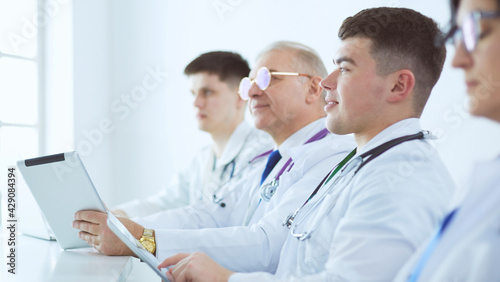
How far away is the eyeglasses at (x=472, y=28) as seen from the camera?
35.1 inches

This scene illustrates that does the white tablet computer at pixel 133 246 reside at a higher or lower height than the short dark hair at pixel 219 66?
lower

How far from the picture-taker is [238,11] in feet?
13.4

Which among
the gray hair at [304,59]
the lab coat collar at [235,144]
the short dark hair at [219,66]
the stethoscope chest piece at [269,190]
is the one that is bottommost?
the stethoscope chest piece at [269,190]

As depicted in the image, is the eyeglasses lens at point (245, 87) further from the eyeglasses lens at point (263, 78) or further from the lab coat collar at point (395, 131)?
the lab coat collar at point (395, 131)

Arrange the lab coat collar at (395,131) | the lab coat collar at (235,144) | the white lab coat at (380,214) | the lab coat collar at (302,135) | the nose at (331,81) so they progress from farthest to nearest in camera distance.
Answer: the lab coat collar at (235,144) → the lab coat collar at (302,135) → the nose at (331,81) → the lab coat collar at (395,131) → the white lab coat at (380,214)

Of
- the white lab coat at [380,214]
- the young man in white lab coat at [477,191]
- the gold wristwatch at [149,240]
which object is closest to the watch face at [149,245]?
the gold wristwatch at [149,240]

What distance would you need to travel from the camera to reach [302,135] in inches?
96.6

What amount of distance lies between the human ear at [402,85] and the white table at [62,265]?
94 centimetres

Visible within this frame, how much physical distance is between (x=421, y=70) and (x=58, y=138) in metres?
3.29

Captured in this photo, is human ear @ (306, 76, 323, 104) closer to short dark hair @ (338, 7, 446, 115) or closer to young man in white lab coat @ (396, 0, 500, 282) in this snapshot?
short dark hair @ (338, 7, 446, 115)

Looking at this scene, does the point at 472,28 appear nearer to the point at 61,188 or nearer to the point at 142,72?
the point at 61,188

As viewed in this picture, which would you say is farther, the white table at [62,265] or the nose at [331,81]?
the nose at [331,81]

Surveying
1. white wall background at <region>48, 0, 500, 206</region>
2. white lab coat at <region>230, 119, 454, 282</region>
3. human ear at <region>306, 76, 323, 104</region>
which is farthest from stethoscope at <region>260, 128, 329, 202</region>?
white wall background at <region>48, 0, 500, 206</region>

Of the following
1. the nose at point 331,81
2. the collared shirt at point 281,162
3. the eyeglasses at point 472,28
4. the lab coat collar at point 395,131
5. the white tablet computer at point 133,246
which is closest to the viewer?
the eyeglasses at point 472,28
